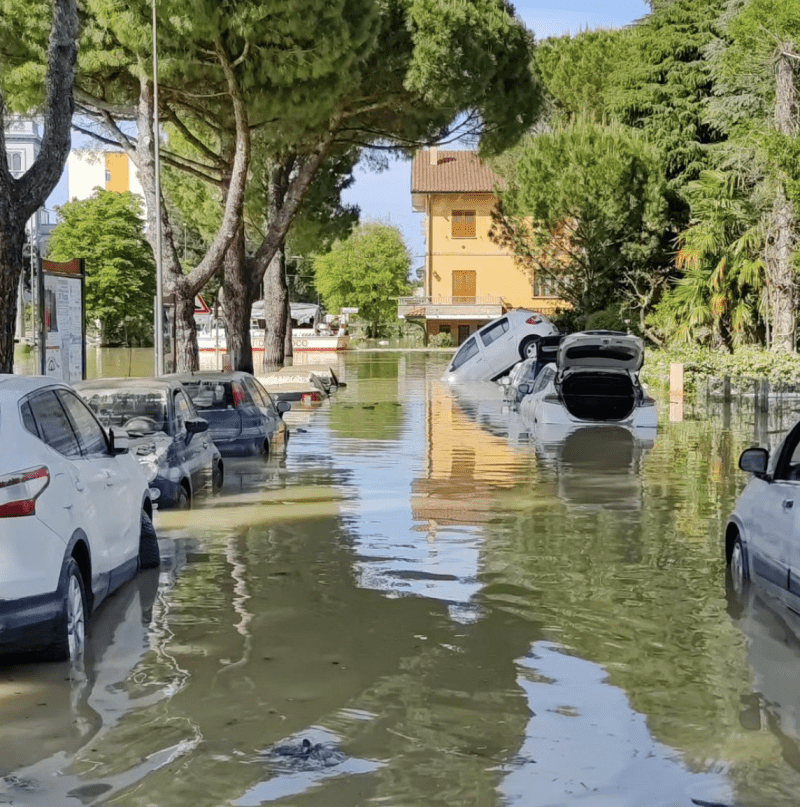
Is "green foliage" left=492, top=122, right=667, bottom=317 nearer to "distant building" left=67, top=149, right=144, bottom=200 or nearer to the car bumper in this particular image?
the car bumper

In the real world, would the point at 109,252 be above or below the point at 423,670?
above

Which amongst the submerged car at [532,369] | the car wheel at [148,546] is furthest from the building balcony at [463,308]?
the car wheel at [148,546]

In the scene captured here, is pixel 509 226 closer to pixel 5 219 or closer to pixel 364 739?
pixel 5 219

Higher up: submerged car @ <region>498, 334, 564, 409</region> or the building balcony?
the building balcony

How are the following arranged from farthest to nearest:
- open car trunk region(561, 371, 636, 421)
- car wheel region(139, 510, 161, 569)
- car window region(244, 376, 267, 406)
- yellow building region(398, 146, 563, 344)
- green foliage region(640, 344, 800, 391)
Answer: yellow building region(398, 146, 563, 344) < green foliage region(640, 344, 800, 391) < open car trunk region(561, 371, 636, 421) < car window region(244, 376, 267, 406) < car wheel region(139, 510, 161, 569)

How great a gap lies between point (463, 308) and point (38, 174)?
66907 mm

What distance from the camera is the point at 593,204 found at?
173 feet

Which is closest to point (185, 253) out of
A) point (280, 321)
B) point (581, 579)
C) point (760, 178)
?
point (280, 321)

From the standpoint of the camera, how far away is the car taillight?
7137 millimetres

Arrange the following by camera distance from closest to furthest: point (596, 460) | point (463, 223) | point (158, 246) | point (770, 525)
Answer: point (770, 525), point (596, 460), point (158, 246), point (463, 223)

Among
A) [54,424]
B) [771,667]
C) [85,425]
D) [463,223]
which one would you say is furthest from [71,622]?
[463,223]

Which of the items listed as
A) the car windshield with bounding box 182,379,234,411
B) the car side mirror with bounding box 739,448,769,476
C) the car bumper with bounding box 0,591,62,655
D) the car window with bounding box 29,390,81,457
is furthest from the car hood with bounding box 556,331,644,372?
the car bumper with bounding box 0,591,62,655

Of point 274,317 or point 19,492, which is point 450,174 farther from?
point 19,492

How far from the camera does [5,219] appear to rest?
16.2 m
